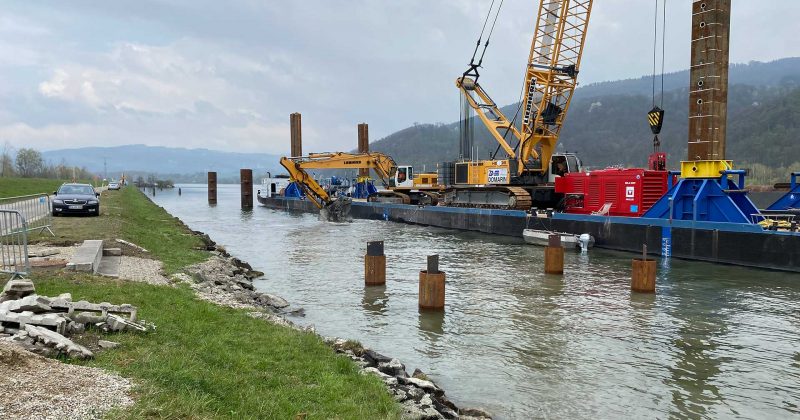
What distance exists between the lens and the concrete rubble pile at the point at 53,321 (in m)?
5.19

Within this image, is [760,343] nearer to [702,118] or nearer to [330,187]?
[702,118]

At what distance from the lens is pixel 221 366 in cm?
586

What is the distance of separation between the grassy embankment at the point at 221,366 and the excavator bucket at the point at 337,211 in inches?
1384

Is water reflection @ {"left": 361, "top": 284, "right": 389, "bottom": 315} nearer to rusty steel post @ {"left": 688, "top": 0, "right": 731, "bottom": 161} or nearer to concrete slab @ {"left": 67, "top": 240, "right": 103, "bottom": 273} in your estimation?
concrete slab @ {"left": 67, "top": 240, "right": 103, "bottom": 273}

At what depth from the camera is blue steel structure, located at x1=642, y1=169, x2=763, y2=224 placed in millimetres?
19000

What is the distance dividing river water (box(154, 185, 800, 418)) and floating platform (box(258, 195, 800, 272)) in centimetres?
63

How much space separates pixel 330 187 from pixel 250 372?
57.1 meters

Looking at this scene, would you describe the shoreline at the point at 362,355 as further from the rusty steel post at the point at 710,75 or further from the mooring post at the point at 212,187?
the mooring post at the point at 212,187

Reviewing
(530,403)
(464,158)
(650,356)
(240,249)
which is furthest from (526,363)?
(464,158)

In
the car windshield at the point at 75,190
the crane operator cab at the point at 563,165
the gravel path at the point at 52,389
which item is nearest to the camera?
the gravel path at the point at 52,389

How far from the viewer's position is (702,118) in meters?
19.2

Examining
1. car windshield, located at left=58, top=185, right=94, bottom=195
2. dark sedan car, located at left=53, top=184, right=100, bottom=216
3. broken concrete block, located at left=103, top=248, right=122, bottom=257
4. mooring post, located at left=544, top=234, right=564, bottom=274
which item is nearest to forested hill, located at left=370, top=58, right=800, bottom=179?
car windshield, located at left=58, top=185, right=94, bottom=195

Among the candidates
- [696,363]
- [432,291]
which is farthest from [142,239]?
[696,363]

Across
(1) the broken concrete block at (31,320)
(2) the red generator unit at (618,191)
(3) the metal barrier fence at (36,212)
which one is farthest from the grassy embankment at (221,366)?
(2) the red generator unit at (618,191)
